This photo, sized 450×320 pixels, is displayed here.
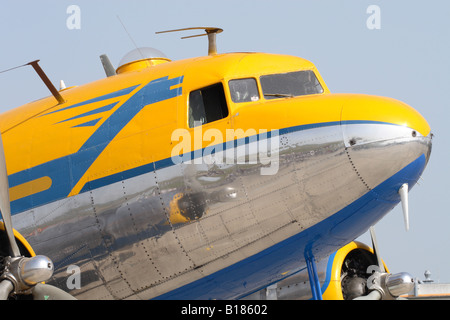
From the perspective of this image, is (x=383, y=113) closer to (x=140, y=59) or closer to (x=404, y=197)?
(x=404, y=197)

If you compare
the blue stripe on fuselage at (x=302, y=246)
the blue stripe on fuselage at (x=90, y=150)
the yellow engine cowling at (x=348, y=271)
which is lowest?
the yellow engine cowling at (x=348, y=271)

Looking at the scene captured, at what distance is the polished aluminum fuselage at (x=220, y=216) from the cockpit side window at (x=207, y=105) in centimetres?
78

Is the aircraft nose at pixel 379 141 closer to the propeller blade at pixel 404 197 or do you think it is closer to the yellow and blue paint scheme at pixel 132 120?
the yellow and blue paint scheme at pixel 132 120

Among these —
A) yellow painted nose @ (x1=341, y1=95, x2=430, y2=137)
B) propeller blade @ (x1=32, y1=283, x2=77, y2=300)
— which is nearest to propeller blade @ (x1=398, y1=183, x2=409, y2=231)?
yellow painted nose @ (x1=341, y1=95, x2=430, y2=137)

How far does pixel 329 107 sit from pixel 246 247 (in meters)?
2.34

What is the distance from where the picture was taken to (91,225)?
1058cm

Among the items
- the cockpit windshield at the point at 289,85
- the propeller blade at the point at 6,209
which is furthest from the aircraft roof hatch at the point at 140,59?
the propeller blade at the point at 6,209

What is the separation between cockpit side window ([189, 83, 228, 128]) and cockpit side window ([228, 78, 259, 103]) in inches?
6.6

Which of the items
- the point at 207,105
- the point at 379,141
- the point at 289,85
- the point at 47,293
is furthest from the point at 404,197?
the point at 47,293

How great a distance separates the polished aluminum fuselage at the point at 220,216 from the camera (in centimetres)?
978

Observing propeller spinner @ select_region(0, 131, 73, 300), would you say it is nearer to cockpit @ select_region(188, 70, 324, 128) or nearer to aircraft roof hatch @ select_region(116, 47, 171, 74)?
cockpit @ select_region(188, 70, 324, 128)

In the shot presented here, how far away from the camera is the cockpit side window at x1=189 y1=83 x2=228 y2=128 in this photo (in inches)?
415

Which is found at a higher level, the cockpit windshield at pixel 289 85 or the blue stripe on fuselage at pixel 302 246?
the cockpit windshield at pixel 289 85

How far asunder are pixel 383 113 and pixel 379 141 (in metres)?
0.43
